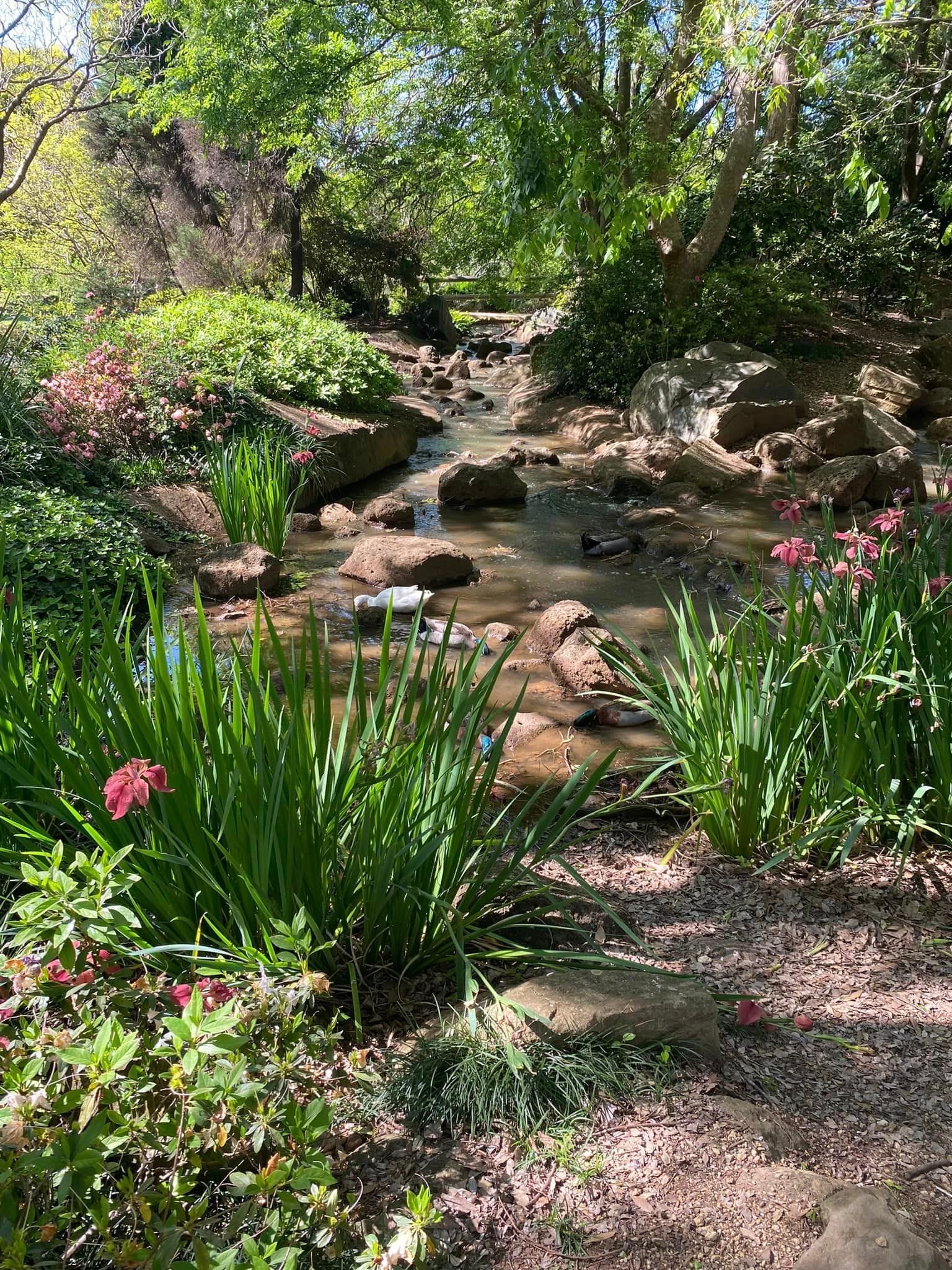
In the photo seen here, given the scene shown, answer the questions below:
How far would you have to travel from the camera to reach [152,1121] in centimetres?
140

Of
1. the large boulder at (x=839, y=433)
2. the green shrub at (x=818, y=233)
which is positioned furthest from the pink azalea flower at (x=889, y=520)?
the green shrub at (x=818, y=233)

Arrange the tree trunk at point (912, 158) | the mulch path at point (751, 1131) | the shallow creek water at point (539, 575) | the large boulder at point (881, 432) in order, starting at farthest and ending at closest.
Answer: the tree trunk at point (912, 158)
the large boulder at point (881, 432)
the shallow creek water at point (539, 575)
the mulch path at point (751, 1131)

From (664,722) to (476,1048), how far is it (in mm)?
1498

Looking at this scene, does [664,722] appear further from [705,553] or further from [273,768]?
[705,553]

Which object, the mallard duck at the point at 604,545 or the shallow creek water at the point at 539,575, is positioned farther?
the mallard duck at the point at 604,545

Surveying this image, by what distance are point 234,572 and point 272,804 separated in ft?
15.3

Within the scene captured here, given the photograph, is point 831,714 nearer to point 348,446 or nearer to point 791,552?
point 791,552

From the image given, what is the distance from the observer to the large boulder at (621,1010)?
195 centimetres

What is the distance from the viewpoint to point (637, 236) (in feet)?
45.0

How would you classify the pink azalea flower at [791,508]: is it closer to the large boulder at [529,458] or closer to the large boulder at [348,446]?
the large boulder at [348,446]

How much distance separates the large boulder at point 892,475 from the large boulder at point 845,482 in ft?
0.23

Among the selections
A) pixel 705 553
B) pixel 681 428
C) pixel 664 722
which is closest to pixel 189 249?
pixel 681 428

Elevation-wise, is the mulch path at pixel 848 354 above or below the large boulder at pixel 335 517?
above

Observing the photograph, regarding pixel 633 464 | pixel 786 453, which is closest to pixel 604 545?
pixel 633 464
